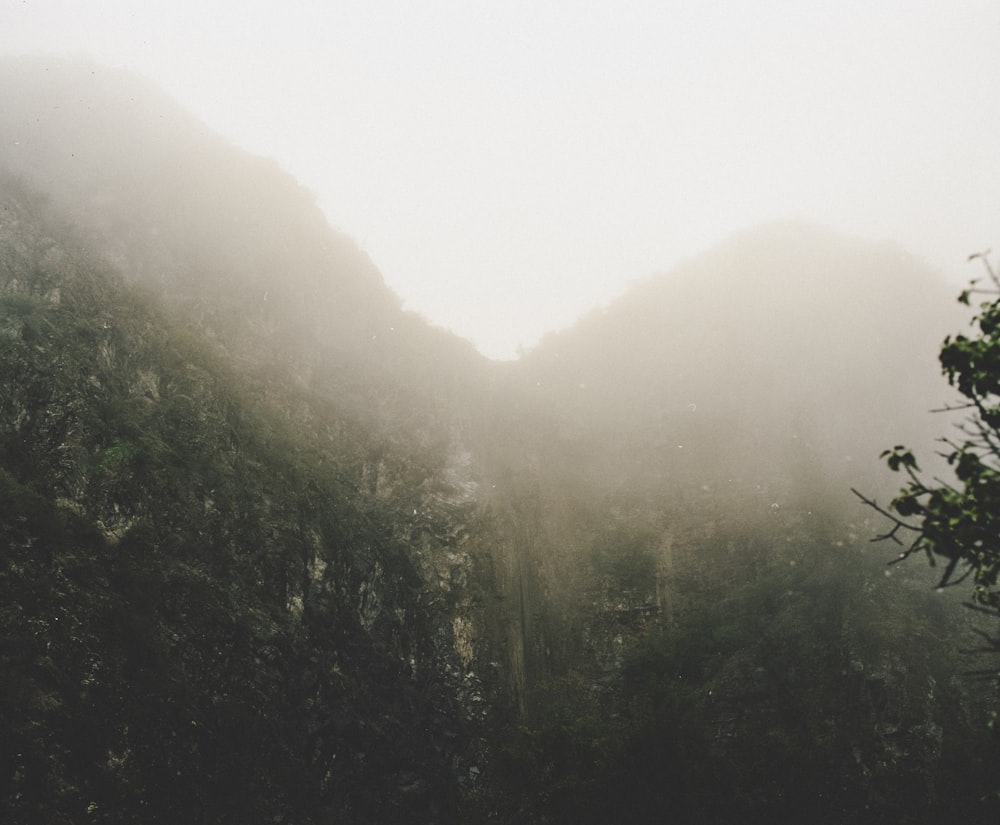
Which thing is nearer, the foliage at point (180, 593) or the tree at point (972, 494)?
the tree at point (972, 494)

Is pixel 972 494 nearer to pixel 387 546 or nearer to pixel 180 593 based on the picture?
pixel 180 593

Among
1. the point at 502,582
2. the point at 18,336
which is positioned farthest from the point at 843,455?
the point at 18,336

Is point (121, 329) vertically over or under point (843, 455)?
over

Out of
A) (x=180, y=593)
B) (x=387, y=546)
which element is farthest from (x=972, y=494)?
(x=387, y=546)

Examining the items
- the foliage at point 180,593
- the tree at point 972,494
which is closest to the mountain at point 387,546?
the foliage at point 180,593

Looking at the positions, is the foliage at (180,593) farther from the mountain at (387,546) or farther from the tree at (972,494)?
the tree at (972,494)

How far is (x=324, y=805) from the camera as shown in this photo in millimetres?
18250

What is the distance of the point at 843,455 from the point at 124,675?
112ft

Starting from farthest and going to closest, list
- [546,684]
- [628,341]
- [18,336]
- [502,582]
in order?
[628,341]
[502,582]
[546,684]
[18,336]

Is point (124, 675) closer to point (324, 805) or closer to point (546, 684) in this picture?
point (324, 805)

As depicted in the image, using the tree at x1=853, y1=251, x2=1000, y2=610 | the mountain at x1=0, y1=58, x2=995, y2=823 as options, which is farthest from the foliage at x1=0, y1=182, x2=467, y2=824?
the tree at x1=853, y1=251, x2=1000, y2=610

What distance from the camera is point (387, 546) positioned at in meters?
25.1

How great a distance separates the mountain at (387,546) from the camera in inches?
618

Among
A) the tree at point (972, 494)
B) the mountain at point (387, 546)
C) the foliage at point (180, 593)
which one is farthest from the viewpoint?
the mountain at point (387, 546)
